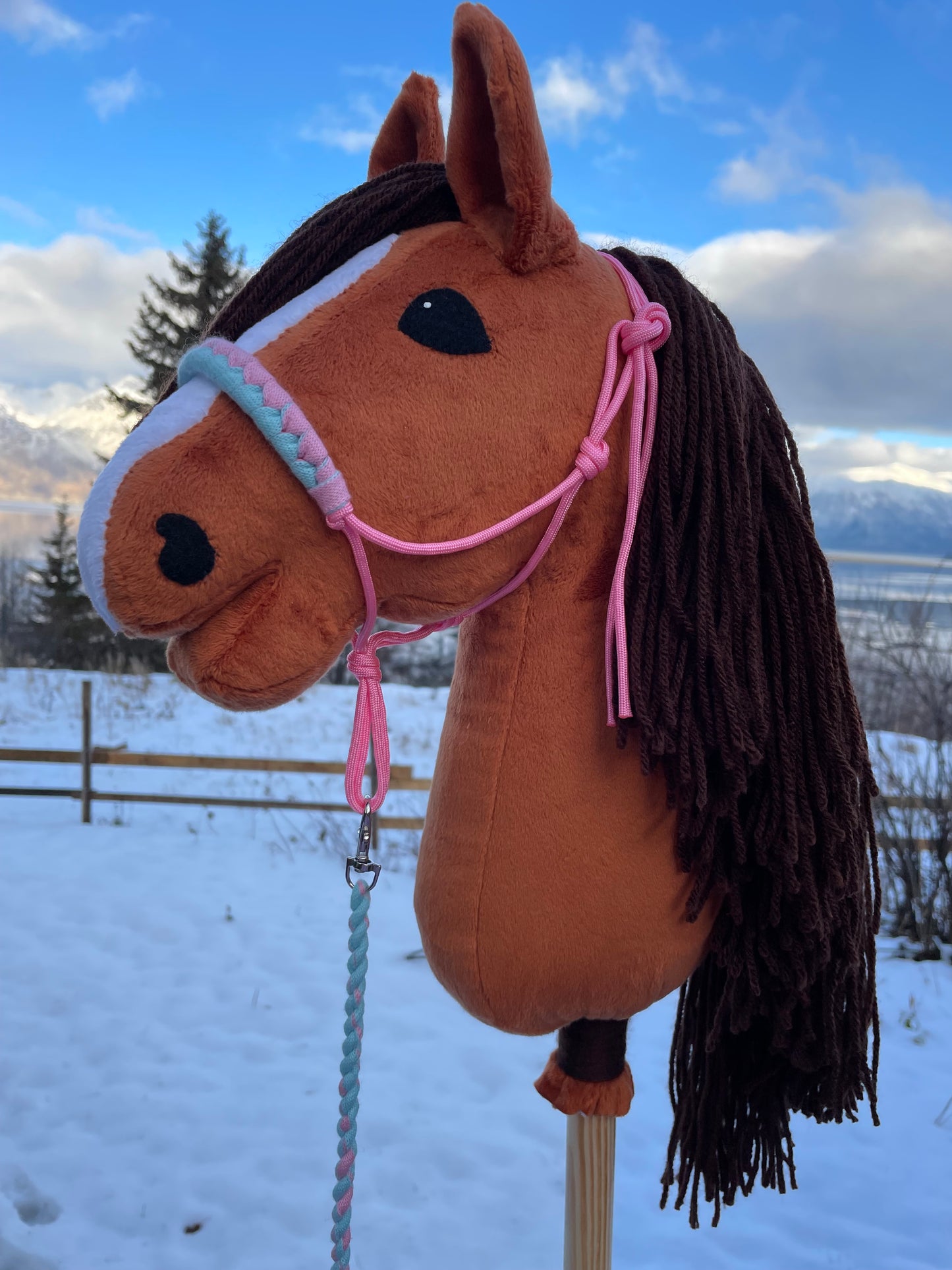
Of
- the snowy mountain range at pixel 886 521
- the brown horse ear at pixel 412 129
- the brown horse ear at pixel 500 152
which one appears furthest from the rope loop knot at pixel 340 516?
the snowy mountain range at pixel 886 521

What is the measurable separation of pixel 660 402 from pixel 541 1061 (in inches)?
86.9

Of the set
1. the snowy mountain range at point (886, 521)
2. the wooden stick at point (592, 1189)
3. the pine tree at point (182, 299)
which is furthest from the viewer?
the snowy mountain range at point (886, 521)

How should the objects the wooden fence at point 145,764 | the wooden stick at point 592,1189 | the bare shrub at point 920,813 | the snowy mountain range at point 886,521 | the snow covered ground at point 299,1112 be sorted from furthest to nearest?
the snowy mountain range at point 886,521 < the wooden fence at point 145,764 < the bare shrub at point 920,813 < the snow covered ground at point 299,1112 < the wooden stick at point 592,1189

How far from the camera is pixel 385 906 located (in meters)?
3.46

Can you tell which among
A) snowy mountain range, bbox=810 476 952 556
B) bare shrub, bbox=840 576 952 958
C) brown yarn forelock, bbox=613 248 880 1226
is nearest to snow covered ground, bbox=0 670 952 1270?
bare shrub, bbox=840 576 952 958

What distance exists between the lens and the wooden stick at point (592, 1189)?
0.85 metres

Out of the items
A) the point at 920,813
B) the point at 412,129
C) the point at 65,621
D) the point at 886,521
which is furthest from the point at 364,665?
the point at 886,521

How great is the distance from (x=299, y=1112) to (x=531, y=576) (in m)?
1.94

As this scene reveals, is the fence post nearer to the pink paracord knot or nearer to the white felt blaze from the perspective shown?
the white felt blaze

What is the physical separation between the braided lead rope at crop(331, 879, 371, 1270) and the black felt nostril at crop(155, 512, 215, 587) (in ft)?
0.98

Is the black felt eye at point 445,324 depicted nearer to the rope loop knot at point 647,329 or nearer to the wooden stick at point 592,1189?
the rope loop knot at point 647,329

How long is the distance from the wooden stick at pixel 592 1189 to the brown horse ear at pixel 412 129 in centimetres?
97

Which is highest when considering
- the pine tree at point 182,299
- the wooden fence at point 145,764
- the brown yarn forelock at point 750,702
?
the pine tree at point 182,299

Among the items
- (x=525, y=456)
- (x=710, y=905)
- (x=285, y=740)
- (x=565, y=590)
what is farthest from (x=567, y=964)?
(x=285, y=740)
